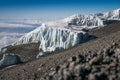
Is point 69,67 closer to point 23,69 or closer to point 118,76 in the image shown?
point 118,76

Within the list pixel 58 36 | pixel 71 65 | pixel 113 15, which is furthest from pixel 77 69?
pixel 113 15

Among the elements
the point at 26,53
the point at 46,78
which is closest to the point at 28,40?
the point at 26,53

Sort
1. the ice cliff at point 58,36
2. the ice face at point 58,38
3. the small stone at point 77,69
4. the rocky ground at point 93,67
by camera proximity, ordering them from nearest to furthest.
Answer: the rocky ground at point 93,67
the small stone at point 77,69
the ice face at point 58,38
the ice cliff at point 58,36

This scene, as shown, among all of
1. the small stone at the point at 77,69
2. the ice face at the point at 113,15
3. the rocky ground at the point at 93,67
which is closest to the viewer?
the rocky ground at the point at 93,67

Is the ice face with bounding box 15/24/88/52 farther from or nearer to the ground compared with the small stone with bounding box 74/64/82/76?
nearer to the ground

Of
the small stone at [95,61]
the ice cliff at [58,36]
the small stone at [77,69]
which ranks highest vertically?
the small stone at [95,61]

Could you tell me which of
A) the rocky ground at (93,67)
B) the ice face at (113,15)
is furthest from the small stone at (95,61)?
the ice face at (113,15)

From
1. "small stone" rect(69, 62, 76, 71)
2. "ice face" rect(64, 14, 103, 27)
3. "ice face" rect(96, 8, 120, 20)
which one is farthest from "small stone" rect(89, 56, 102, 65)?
"ice face" rect(96, 8, 120, 20)

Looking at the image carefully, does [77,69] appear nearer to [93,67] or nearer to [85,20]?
[93,67]

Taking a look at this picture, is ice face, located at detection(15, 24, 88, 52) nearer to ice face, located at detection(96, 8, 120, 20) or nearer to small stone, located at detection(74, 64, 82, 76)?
ice face, located at detection(96, 8, 120, 20)

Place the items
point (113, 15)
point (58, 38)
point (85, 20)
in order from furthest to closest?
point (113, 15)
point (85, 20)
point (58, 38)

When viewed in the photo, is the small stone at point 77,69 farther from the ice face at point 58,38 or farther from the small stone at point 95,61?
the ice face at point 58,38
